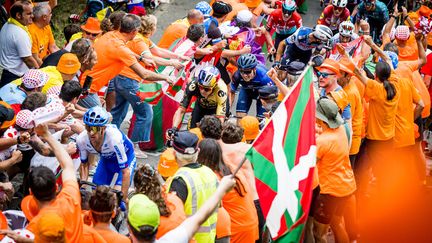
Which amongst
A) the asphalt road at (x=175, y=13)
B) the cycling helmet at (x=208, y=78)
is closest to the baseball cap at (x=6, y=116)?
the cycling helmet at (x=208, y=78)

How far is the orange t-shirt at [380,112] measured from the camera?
409 inches

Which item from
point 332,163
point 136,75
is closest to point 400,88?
point 332,163

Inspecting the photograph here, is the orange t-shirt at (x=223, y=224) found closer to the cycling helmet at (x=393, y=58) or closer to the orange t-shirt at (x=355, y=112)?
the orange t-shirt at (x=355, y=112)

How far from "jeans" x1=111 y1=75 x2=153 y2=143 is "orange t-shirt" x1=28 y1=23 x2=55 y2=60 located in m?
1.14

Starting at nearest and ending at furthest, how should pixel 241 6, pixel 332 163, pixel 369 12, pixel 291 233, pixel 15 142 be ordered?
pixel 291 233
pixel 15 142
pixel 332 163
pixel 241 6
pixel 369 12

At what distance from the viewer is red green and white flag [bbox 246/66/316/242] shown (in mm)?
6031

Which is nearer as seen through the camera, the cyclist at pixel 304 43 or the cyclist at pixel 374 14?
the cyclist at pixel 304 43

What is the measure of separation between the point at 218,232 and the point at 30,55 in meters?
4.76

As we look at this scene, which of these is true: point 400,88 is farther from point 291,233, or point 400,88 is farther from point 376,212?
point 291,233

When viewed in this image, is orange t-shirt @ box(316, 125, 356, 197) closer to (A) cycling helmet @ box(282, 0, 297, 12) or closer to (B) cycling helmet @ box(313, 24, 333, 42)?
(B) cycling helmet @ box(313, 24, 333, 42)

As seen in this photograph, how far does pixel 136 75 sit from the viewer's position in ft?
36.7

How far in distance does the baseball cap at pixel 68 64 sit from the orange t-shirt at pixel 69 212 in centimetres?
351

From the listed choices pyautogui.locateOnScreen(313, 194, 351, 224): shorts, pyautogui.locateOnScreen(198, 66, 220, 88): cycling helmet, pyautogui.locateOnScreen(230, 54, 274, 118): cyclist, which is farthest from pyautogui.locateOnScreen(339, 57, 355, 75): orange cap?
pyautogui.locateOnScreen(313, 194, 351, 224): shorts

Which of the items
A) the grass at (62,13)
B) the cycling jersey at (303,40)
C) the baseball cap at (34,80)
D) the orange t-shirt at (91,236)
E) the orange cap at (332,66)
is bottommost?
the grass at (62,13)
